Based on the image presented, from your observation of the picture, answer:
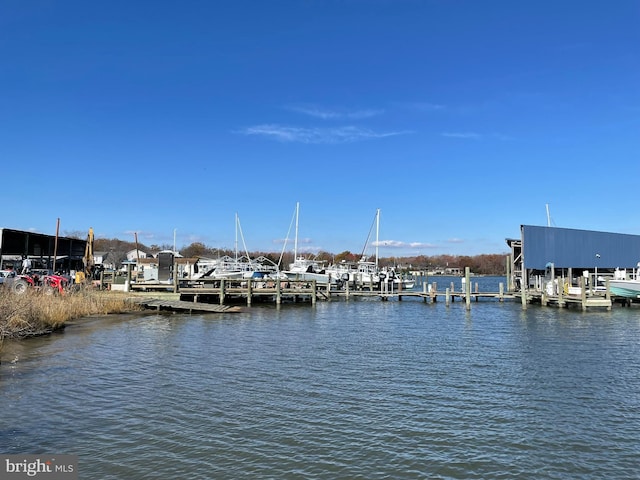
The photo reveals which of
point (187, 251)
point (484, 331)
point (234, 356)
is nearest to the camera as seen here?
point (234, 356)

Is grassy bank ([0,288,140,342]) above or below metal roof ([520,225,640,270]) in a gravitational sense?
below

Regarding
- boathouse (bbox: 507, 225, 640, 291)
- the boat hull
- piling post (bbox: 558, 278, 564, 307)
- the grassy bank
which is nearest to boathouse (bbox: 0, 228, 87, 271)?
the grassy bank

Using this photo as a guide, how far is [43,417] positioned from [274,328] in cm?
1712

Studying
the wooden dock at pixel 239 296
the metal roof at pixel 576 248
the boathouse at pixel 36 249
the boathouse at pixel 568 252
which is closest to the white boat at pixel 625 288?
the wooden dock at pixel 239 296

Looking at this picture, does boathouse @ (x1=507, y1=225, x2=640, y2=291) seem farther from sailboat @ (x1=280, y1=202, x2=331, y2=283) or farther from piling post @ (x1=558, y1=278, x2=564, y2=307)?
sailboat @ (x1=280, y1=202, x2=331, y2=283)

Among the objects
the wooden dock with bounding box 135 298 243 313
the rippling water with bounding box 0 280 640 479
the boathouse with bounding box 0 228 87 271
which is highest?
the boathouse with bounding box 0 228 87 271

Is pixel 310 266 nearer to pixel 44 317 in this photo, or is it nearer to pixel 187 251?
pixel 44 317

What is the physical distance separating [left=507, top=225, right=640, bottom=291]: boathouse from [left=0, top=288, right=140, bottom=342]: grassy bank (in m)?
37.7

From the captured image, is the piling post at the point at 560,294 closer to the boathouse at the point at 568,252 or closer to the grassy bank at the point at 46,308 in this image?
the boathouse at the point at 568,252

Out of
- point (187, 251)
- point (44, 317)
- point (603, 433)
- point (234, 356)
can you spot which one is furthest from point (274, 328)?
point (187, 251)

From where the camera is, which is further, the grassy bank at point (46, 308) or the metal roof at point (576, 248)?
the metal roof at point (576, 248)

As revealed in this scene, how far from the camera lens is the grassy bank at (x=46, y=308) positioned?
65.5 ft

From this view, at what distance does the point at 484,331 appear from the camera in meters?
27.8

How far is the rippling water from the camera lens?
8.91 m
